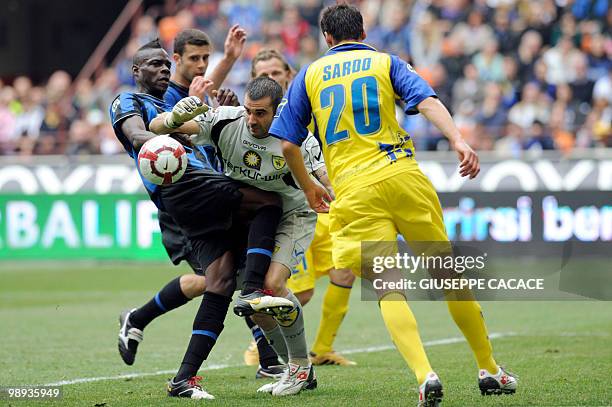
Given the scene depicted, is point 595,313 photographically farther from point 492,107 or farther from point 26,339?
point 492,107

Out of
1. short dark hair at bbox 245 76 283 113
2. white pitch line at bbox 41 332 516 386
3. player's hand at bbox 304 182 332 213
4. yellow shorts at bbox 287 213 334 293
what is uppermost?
short dark hair at bbox 245 76 283 113

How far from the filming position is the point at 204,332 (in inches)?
262

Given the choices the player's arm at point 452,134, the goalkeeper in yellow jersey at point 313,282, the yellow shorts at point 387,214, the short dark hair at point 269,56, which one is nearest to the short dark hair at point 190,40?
the goalkeeper in yellow jersey at point 313,282

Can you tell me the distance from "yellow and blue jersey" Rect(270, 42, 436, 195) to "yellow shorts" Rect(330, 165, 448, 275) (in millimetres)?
67

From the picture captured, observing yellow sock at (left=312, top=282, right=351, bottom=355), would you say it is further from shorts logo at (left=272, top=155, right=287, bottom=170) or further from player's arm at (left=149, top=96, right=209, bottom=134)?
player's arm at (left=149, top=96, right=209, bottom=134)

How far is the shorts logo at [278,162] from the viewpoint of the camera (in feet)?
22.4

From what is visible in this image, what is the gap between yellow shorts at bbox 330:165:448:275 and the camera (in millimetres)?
5926

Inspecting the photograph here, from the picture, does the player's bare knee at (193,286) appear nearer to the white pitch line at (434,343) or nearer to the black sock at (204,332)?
the black sock at (204,332)

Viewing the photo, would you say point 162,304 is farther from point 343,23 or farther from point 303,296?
point 343,23

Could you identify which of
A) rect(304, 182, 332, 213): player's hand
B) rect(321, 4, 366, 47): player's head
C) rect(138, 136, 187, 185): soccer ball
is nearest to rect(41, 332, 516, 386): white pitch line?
rect(138, 136, 187, 185): soccer ball

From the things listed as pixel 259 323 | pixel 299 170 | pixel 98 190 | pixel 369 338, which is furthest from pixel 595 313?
pixel 98 190

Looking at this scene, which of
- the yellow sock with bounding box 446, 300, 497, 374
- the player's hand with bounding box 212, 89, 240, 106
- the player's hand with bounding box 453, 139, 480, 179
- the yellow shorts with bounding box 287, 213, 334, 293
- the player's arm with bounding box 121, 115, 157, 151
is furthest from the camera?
the yellow shorts with bounding box 287, 213, 334, 293

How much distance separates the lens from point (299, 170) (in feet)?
20.2

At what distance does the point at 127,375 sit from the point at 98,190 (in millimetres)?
10960
